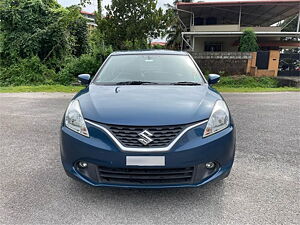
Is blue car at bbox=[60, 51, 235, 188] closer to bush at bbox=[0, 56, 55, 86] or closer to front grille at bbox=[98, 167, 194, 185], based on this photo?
front grille at bbox=[98, 167, 194, 185]

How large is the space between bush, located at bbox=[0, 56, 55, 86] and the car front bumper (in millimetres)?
11269

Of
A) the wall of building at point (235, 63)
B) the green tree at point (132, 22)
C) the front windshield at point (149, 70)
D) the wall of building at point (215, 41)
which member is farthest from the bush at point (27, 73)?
the wall of building at point (215, 41)

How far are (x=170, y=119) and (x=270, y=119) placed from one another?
13.8ft

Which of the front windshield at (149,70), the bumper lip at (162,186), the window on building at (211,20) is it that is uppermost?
the window on building at (211,20)

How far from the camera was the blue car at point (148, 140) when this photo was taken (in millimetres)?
1976

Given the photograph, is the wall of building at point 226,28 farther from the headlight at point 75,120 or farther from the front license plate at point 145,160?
the front license plate at point 145,160

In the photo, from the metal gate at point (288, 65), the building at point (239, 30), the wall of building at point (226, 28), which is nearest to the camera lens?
the building at point (239, 30)

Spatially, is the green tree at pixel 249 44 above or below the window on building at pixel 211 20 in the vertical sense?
below

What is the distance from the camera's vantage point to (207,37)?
22031 mm

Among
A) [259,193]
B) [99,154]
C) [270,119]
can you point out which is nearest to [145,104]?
[99,154]

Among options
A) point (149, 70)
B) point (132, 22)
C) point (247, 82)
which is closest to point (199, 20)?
point (247, 82)

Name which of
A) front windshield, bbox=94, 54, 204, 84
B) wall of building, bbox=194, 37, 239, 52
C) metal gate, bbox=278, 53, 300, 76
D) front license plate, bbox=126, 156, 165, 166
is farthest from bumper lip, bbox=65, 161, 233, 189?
wall of building, bbox=194, 37, 239, 52

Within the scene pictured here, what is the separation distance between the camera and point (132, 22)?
11875mm

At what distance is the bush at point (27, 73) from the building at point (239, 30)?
8.34 meters
